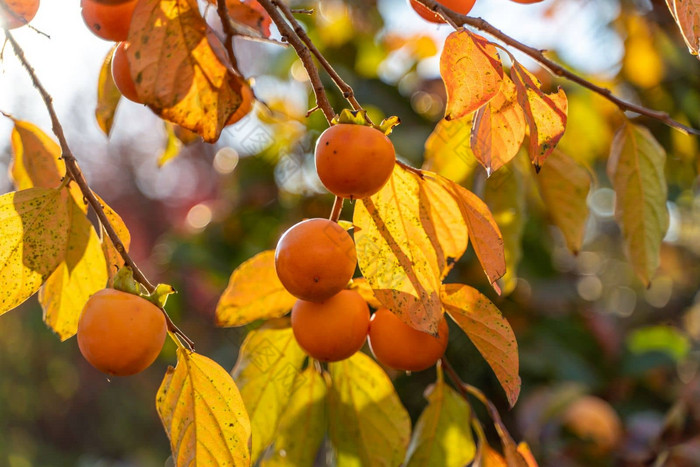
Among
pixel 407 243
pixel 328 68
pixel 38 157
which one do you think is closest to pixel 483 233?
pixel 407 243

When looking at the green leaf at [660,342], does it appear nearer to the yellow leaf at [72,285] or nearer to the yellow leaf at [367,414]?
the yellow leaf at [367,414]

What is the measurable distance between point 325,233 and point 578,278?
165cm

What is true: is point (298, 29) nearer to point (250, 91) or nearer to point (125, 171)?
point (250, 91)

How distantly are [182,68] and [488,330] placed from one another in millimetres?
378

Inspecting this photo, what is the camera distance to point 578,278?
6.72ft

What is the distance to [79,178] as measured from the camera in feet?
2.03

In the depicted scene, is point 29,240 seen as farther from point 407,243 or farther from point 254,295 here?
point 407,243

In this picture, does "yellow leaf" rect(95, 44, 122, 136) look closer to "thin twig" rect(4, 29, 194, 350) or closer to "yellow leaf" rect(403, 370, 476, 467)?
"thin twig" rect(4, 29, 194, 350)

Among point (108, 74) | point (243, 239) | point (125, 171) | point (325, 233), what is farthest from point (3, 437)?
point (325, 233)

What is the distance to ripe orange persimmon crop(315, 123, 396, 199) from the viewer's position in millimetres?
543

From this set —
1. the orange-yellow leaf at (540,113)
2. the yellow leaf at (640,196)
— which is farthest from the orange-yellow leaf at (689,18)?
the yellow leaf at (640,196)

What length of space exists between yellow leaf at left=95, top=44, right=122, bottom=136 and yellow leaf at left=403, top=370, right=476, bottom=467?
1.70 feet

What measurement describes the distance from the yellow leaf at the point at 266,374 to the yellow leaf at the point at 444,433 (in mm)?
171

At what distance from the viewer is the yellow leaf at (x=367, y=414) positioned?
76 cm
